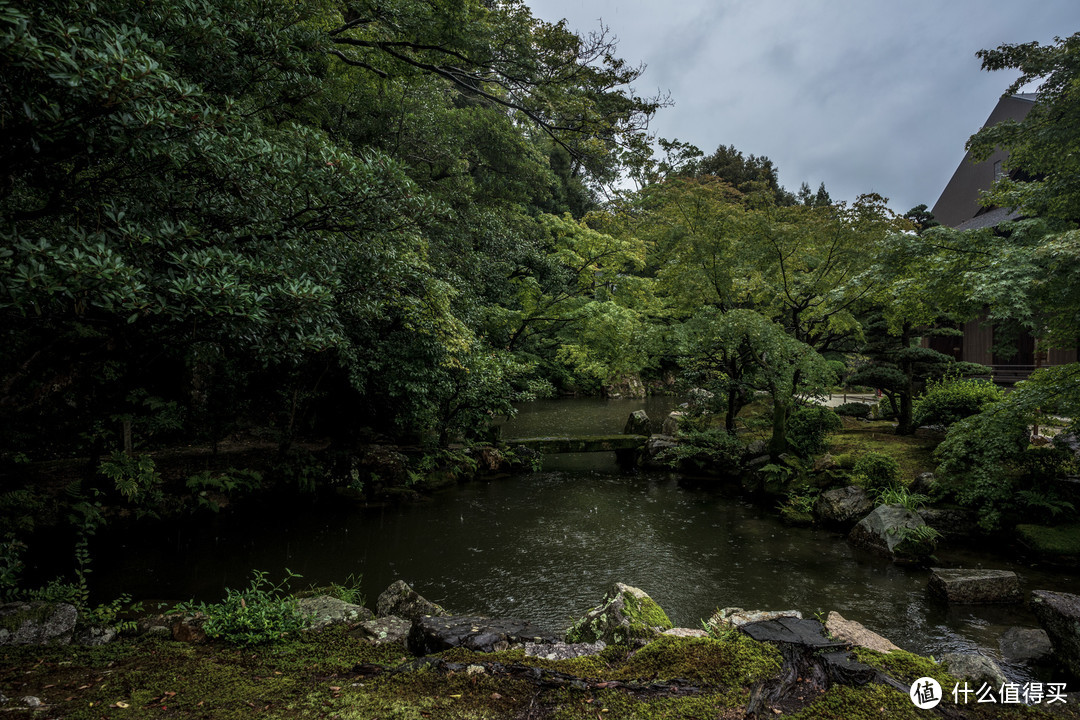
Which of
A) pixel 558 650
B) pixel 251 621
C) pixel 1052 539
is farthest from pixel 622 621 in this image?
pixel 1052 539

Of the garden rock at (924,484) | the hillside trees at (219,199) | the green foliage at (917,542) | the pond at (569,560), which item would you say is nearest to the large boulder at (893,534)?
the green foliage at (917,542)

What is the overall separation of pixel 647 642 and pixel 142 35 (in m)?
4.92

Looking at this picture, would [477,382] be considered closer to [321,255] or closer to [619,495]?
[619,495]

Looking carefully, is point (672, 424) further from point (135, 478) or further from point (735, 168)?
point (735, 168)

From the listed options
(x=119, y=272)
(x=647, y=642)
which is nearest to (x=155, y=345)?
(x=119, y=272)

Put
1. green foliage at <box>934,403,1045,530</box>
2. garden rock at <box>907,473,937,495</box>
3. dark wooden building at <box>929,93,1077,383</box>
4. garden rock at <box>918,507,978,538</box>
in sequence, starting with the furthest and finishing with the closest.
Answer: dark wooden building at <box>929,93,1077,383</box> → garden rock at <box>907,473,937,495</box> → garden rock at <box>918,507,978,538</box> → green foliage at <box>934,403,1045,530</box>

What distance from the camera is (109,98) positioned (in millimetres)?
2682

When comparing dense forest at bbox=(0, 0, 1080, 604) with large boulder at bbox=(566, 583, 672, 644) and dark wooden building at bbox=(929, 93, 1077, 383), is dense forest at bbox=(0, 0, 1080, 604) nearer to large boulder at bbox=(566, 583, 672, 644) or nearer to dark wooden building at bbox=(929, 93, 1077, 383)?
large boulder at bbox=(566, 583, 672, 644)

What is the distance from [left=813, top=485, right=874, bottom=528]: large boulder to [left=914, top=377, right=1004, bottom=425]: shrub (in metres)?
3.61

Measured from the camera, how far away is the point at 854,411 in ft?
49.6

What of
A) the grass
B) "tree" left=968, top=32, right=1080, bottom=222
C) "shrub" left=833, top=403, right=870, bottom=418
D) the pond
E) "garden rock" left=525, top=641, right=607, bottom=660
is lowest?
the pond

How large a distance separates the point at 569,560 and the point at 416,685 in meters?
5.04

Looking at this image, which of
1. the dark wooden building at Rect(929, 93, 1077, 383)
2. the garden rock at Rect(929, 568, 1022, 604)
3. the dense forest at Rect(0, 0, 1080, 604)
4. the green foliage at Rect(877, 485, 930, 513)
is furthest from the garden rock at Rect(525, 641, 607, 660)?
the dark wooden building at Rect(929, 93, 1077, 383)

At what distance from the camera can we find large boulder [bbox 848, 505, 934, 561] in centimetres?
716
